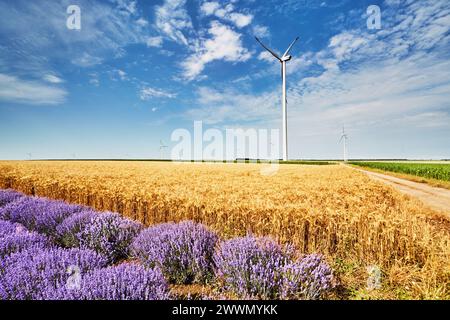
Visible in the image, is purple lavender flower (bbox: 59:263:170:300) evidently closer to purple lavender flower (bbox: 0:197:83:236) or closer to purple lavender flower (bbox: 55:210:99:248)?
purple lavender flower (bbox: 55:210:99:248)

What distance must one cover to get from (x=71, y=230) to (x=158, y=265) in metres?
2.73

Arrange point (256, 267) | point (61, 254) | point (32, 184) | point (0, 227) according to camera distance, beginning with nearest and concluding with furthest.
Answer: point (256, 267)
point (61, 254)
point (0, 227)
point (32, 184)

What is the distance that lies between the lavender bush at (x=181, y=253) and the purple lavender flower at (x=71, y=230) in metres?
1.64

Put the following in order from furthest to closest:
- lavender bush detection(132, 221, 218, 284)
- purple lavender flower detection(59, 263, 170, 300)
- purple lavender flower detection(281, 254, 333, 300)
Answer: lavender bush detection(132, 221, 218, 284) < purple lavender flower detection(281, 254, 333, 300) < purple lavender flower detection(59, 263, 170, 300)

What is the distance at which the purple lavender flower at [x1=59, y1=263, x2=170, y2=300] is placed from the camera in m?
2.57

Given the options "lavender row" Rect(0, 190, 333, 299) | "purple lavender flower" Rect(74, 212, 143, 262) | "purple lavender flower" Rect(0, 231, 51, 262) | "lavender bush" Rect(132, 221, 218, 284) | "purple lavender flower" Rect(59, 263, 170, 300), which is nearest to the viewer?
"purple lavender flower" Rect(59, 263, 170, 300)

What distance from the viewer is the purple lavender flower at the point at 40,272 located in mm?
2861

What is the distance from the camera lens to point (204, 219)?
5699mm

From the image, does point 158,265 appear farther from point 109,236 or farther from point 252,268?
point 109,236

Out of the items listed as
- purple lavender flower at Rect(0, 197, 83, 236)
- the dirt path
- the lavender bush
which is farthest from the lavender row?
the dirt path

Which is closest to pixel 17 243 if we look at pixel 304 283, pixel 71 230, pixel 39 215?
pixel 71 230
